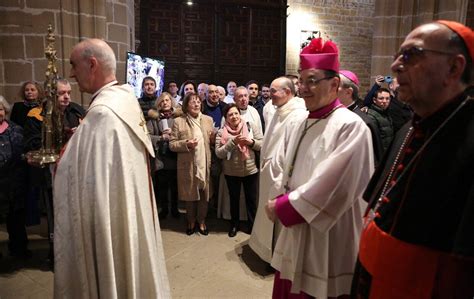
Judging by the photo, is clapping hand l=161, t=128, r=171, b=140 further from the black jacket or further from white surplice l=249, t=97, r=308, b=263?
the black jacket

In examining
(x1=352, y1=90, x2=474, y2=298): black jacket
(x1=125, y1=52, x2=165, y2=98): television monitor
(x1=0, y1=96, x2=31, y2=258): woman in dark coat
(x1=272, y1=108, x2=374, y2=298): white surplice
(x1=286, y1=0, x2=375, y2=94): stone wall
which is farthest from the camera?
(x1=286, y1=0, x2=375, y2=94): stone wall

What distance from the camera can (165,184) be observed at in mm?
5500

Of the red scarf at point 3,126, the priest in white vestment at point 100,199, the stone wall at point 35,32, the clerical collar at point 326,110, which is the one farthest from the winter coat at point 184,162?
the clerical collar at point 326,110

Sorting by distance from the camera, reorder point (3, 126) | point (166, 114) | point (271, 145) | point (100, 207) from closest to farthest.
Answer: point (100, 207), point (3, 126), point (271, 145), point (166, 114)

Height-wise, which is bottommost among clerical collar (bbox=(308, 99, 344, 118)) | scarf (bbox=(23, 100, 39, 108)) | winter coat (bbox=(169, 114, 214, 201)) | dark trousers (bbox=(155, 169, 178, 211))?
dark trousers (bbox=(155, 169, 178, 211))

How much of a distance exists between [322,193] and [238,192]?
296 cm

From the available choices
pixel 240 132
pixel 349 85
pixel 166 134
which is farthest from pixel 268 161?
pixel 166 134

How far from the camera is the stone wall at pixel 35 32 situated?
5.45 metres

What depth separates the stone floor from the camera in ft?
12.0

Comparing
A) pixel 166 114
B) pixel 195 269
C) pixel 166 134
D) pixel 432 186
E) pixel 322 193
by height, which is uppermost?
pixel 432 186

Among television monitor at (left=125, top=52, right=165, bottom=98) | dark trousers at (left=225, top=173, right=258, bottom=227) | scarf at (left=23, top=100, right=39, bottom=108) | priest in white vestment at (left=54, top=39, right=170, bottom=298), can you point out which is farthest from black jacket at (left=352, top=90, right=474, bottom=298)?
television monitor at (left=125, top=52, right=165, bottom=98)

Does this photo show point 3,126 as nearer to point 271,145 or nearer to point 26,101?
point 26,101

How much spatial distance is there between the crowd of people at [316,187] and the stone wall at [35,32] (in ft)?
5.51

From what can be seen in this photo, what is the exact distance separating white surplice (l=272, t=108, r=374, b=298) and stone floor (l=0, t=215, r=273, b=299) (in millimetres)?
1468
